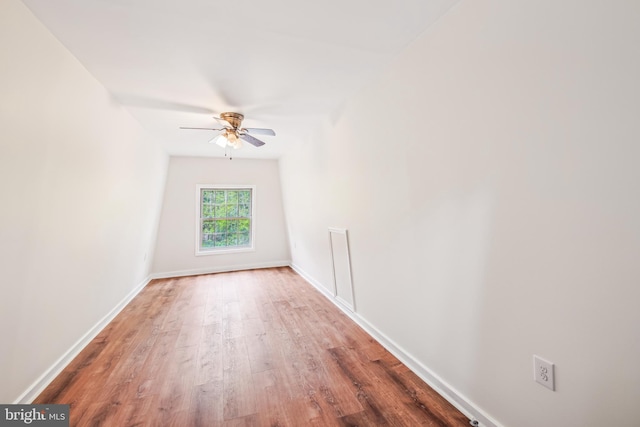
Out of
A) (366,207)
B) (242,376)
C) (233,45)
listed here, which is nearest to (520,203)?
(366,207)

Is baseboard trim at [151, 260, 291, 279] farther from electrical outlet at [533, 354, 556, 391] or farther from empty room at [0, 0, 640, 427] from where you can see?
electrical outlet at [533, 354, 556, 391]

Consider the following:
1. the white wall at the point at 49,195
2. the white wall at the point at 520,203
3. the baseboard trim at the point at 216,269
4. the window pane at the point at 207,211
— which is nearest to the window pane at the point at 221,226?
the window pane at the point at 207,211

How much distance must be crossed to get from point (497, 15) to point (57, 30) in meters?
2.47

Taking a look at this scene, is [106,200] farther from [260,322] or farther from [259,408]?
[259,408]

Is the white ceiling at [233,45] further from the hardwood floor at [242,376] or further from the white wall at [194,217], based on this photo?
the white wall at [194,217]

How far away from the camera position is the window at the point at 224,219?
534 cm

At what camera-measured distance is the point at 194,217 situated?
5168mm

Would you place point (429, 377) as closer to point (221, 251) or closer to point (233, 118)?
point (233, 118)

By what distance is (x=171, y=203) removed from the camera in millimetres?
5000
